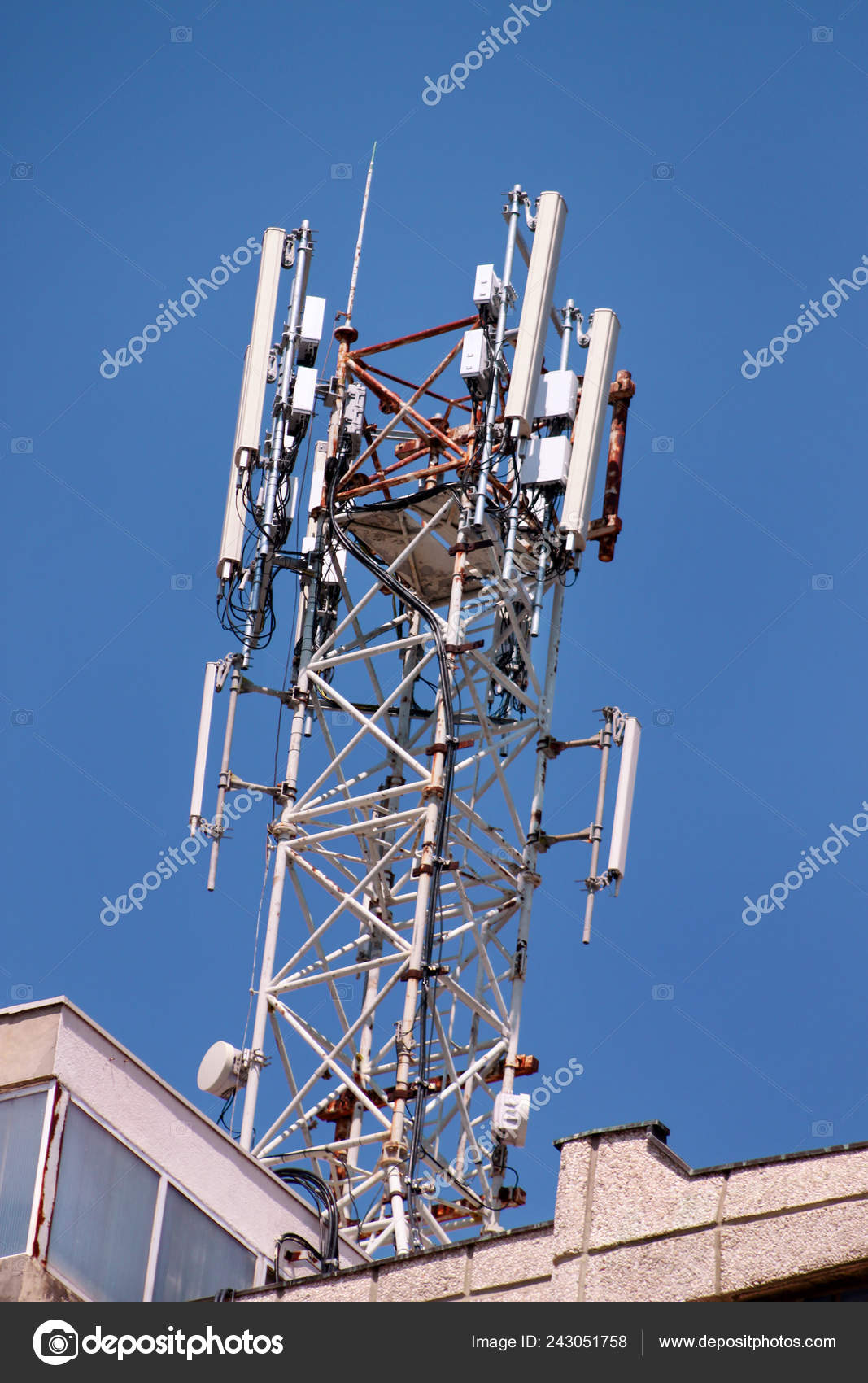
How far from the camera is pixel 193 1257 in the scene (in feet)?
92.4

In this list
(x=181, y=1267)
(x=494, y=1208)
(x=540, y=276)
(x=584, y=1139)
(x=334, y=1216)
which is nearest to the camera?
(x=584, y=1139)

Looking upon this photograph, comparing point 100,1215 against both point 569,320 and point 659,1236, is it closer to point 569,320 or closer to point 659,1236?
point 659,1236

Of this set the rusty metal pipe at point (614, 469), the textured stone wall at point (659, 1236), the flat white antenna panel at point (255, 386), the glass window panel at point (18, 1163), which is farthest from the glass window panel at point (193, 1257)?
the rusty metal pipe at point (614, 469)

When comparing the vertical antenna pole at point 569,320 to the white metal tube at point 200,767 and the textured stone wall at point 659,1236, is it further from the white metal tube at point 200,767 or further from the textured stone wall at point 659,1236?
the textured stone wall at point 659,1236

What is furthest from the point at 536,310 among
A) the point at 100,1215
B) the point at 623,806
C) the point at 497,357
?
the point at 100,1215

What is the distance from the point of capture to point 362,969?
36219 millimetres

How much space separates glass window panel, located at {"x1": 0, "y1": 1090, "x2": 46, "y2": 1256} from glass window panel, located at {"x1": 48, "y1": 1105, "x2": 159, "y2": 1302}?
0.29 meters

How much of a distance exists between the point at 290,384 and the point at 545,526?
4.38 meters

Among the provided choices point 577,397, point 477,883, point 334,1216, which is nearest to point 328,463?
point 577,397
